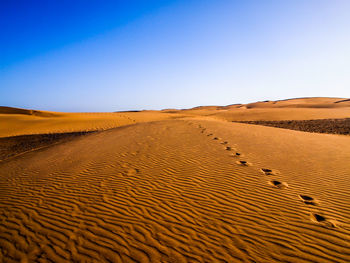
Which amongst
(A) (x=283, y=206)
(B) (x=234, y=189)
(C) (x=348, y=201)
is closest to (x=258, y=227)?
(A) (x=283, y=206)

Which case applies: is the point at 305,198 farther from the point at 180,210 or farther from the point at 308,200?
the point at 180,210

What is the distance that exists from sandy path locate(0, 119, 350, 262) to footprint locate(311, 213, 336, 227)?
22 millimetres

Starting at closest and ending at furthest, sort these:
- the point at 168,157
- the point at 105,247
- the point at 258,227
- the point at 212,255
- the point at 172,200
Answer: the point at 212,255 → the point at 105,247 → the point at 258,227 → the point at 172,200 → the point at 168,157

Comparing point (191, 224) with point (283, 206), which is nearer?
point (191, 224)

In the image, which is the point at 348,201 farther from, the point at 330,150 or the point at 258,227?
the point at 330,150

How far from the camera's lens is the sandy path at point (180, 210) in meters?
2.82

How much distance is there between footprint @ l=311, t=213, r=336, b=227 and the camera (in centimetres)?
321

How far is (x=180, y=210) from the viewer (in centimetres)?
375

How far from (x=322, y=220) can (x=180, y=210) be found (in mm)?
2523

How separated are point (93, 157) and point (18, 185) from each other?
101 inches

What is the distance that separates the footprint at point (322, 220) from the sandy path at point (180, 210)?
0.02 metres

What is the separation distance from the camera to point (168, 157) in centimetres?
701

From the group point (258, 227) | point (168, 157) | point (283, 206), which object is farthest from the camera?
point (168, 157)

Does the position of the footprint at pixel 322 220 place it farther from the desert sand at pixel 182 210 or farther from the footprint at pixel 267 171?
the footprint at pixel 267 171
